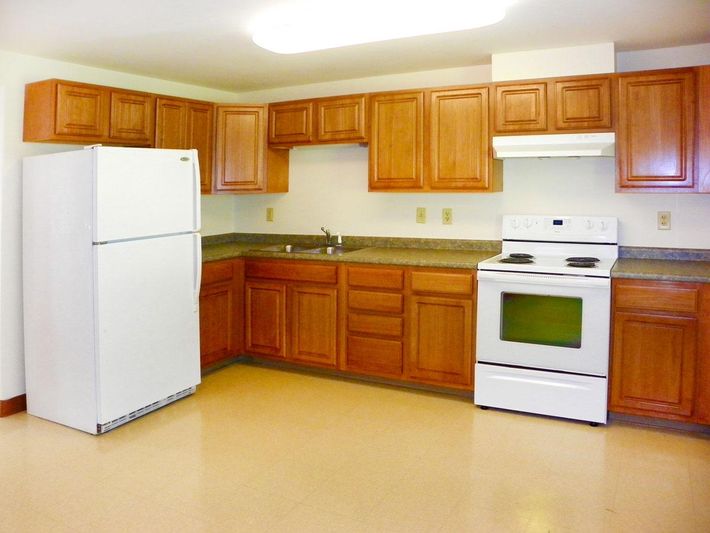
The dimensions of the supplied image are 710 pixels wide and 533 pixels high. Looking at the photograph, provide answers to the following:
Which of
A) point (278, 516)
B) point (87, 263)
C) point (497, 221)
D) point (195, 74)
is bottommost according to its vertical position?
point (278, 516)

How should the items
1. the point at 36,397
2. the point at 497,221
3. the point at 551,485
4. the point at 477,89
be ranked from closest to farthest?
the point at 551,485 < the point at 36,397 < the point at 477,89 < the point at 497,221

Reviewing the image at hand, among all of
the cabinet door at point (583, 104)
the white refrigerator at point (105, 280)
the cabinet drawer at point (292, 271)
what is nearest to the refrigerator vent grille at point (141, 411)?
the white refrigerator at point (105, 280)

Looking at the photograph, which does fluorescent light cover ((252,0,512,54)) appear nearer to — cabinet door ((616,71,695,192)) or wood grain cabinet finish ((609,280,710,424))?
cabinet door ((616,71,695,192))

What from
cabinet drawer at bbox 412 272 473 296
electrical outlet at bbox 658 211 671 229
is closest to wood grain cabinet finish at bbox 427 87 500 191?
cabinet drawer at bbox 412 272 473 296

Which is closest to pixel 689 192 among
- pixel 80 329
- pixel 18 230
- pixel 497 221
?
pixel 497 221

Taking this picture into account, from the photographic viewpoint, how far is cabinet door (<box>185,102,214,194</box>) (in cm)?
431

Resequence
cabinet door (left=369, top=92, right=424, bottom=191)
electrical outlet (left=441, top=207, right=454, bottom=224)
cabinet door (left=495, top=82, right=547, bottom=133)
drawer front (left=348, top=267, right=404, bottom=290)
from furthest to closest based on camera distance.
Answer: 1. electrical outlet (left=441, top=207, right=454, bottom=224)
2. cabinet door (left=369, top=92, right=424, bottom=191)
3. drawer front (left=348, top=267, right=404, bottom=290)
4. cabinet door (left=495, top=82, right=547, bottom=133)

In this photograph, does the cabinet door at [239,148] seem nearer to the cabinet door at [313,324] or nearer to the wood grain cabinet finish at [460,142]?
the cabinet door at [313,324]

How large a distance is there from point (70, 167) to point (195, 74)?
1.44m

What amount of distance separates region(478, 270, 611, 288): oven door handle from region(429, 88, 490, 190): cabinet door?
25.3 inches

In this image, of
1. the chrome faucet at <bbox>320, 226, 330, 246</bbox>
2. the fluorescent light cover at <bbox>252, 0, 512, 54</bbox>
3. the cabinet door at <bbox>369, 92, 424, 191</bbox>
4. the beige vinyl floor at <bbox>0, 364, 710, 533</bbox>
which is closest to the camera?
the beige vinyl floor at <bbox>0, 364, 710, 533</bbox>

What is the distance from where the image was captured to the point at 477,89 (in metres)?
3.77

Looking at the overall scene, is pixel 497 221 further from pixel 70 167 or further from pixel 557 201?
pixel 70 167

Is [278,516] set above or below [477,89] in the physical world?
below
